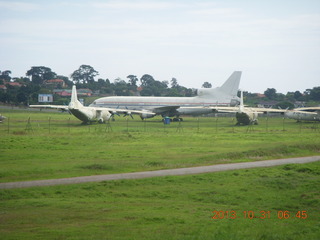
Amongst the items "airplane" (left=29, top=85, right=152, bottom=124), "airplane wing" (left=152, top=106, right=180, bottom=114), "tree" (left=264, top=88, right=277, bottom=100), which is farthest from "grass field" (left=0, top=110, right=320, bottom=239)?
"tree" (left=264, top=88, right=277, bottom=100)

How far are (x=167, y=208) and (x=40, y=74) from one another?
172 meters

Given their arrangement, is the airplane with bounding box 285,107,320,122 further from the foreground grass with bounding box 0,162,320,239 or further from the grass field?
the foreground grass with bounding box 0,162,320,239

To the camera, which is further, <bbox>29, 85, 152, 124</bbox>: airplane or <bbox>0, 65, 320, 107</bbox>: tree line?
<bbox>0, 65, 320, 107</bbox>: tree line

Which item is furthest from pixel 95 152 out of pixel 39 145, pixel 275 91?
pixel 275 91

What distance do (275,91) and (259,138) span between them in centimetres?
11937

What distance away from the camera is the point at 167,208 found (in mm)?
15000

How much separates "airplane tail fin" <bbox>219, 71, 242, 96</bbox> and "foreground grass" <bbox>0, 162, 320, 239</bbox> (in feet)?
158

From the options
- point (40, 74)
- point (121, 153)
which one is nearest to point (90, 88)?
point (40, 74)

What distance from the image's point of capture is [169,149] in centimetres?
3078

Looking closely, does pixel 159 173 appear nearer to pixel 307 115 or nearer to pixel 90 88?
pixel 307 115

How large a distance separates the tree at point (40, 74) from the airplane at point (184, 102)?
113284 mm

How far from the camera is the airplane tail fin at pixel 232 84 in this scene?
68562mm

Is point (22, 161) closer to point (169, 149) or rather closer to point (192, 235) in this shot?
point (169, 149)

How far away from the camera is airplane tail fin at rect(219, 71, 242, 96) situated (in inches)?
2699
